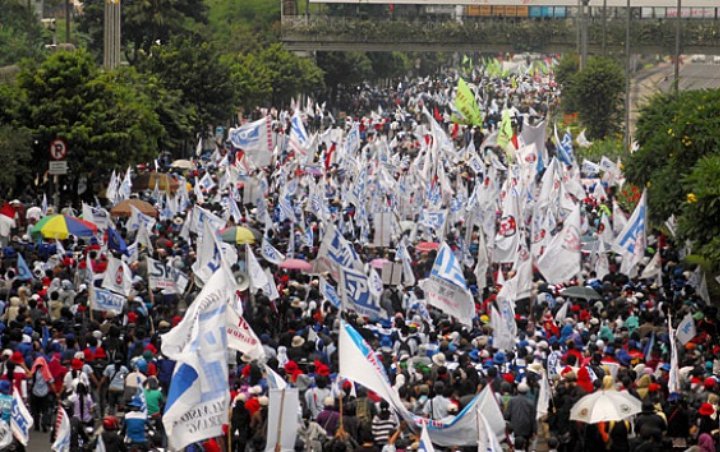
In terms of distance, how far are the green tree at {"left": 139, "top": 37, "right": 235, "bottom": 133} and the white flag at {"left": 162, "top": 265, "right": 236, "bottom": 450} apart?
4295 cm

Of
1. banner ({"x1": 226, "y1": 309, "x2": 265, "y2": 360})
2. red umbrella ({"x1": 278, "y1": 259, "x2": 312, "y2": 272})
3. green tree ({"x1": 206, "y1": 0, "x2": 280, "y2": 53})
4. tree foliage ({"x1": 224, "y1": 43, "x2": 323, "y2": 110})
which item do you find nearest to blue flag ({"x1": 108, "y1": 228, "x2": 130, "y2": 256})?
red umbrella ({"x1": 278, "y1": 259, "x2": 312, "y2": 272})

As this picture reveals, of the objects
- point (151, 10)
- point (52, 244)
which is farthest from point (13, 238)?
point (151, 10)

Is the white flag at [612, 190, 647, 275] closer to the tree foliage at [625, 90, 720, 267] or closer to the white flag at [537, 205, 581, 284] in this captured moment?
the tree foliage at [625, 90, 720, 267]

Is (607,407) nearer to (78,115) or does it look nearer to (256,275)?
(256,275)

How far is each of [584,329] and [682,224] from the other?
4.03 meters

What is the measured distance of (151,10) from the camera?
73.6 meters

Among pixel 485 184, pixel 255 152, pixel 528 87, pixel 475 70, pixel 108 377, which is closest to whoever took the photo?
pixel 108 377

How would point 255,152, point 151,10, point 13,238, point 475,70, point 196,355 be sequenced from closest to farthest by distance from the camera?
point 196,355, point 13,238, point 255,152, point 151,10, point 475,70

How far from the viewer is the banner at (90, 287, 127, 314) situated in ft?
84.3

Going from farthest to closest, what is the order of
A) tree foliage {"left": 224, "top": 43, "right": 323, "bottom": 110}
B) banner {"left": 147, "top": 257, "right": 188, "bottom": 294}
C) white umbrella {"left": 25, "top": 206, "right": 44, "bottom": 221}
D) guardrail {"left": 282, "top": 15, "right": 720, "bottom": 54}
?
guardrail {"left": 282, "top": 15, "right": 720, "bottom": 54}, tree foliage {"left": 224, "top": 43, "right": 323, "bottom": 110}, white umbrella {"left": 25, "top": 206, "right": 44, "bottom": 221}, banner {"left": 147, "top": 257, "right": 188, "bottom": 294}

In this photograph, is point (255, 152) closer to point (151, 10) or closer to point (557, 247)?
point (557, 247)

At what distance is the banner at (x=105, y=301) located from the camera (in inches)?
1011

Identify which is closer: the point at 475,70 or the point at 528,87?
the point at 528,87

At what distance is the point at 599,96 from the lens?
70.7 m
